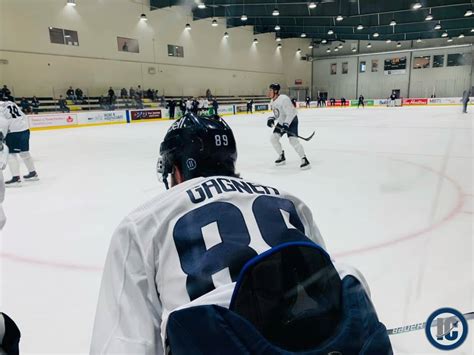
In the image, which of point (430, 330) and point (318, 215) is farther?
point (318, 215)

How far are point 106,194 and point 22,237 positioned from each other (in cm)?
143

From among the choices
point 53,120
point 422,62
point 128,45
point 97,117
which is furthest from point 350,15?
point 422,62

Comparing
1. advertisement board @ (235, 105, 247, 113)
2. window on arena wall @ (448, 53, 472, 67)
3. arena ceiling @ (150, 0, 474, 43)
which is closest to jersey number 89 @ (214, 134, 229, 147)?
arena ceiling @ (150, 0, 474, 43)

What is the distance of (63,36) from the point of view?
59.5ft

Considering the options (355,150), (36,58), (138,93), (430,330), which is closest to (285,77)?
(138,93)

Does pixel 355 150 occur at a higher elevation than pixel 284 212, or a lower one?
lower

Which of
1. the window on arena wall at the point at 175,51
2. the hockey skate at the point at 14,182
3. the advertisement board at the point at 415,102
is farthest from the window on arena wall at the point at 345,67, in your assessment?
the hockey skate at the point at 14,182

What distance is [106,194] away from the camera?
4605mm

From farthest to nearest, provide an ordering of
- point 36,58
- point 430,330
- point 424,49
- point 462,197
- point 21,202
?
point 424,49, point 36,58, point 21,202, point 462,197, point 430,330

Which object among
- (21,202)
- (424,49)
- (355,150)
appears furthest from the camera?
(424,49)

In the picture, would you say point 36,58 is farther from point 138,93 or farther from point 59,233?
point 59,233

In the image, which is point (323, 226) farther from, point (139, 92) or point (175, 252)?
point (139, 92)

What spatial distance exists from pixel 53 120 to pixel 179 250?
15259 mm

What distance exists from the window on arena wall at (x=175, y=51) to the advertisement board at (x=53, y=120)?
33.4 feet
